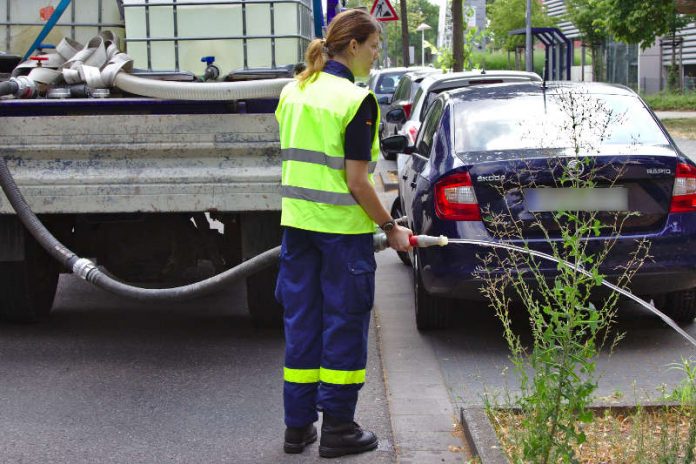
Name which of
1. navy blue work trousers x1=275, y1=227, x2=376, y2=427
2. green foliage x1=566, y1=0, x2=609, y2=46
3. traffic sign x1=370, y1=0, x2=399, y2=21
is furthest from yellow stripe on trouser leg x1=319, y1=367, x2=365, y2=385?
green foliage x1=566, y1=0, x2=609, y2=46

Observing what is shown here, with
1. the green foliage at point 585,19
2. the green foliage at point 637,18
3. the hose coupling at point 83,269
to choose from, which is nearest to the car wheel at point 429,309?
the hose coupling at point 83,269

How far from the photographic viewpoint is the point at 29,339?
7.16m

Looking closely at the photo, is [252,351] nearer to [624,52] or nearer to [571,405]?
[571,405]

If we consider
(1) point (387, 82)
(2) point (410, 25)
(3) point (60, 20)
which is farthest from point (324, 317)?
(2) point (410, 25)

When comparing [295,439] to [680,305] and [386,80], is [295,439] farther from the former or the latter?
[386,80]

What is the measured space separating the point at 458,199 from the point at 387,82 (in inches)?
936

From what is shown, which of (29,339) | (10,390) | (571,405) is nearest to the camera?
(571,405)

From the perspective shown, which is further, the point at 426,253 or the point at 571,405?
the point at 426,253

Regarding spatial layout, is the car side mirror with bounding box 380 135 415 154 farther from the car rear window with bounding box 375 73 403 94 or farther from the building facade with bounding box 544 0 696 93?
the building facade with bounding box 544 0 696 93

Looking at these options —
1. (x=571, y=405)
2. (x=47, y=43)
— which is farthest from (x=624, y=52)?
(x=571, y=405)

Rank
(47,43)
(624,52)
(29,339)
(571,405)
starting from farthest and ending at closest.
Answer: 1. (624,52)
2. (47,43)
3. (29,339)
4. (571,405)

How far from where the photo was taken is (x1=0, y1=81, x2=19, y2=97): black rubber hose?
6366mm

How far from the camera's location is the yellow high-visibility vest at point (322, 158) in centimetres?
468

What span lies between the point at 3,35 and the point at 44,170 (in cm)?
217
